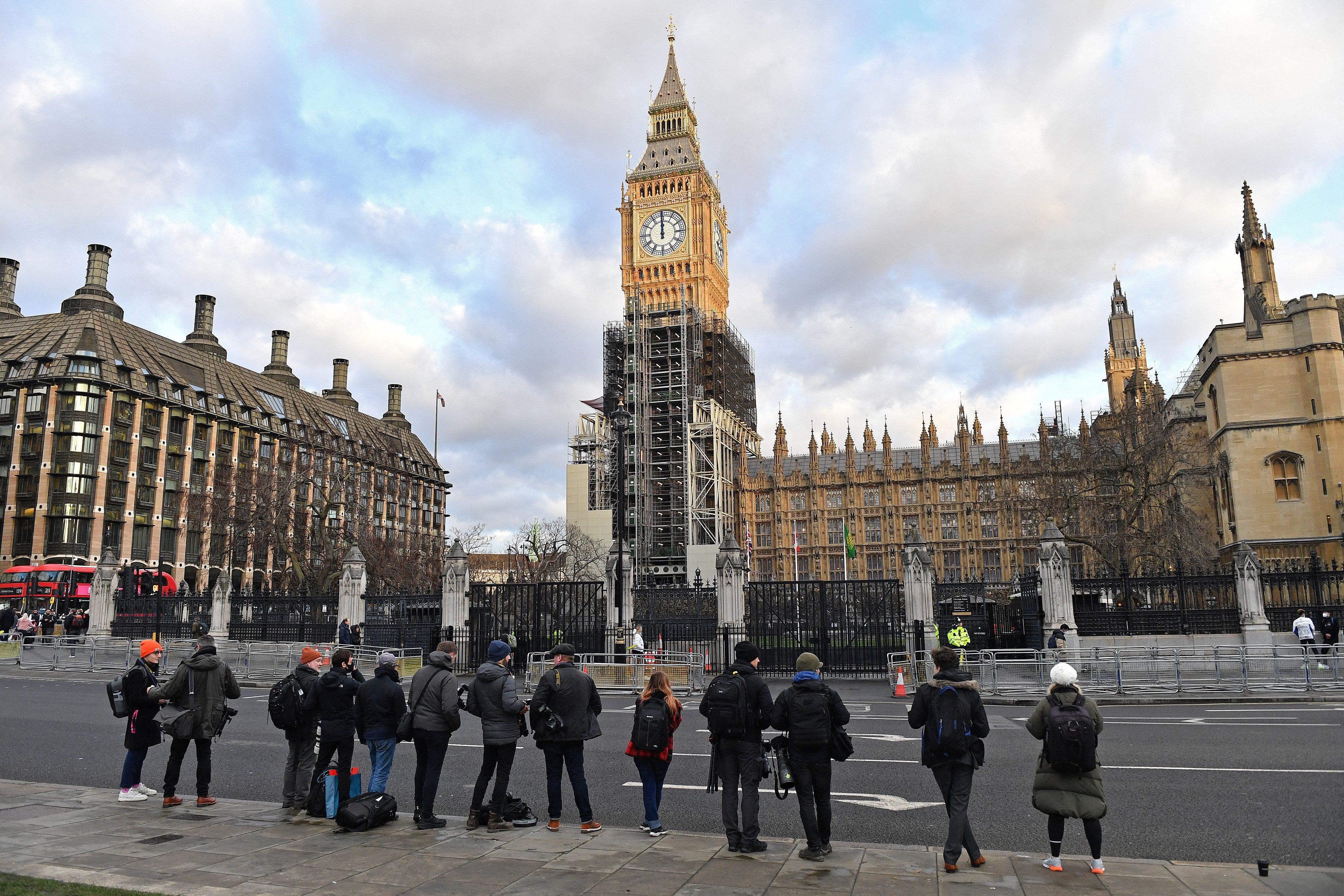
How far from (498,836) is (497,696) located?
1.21 metres

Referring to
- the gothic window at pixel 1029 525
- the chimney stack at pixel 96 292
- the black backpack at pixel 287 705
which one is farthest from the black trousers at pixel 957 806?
the chimney stack at pixel 96 292

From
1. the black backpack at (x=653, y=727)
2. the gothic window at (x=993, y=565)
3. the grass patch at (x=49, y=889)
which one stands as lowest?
the grass patch at (x=49, y=889)

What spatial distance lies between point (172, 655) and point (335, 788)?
80.0 ft

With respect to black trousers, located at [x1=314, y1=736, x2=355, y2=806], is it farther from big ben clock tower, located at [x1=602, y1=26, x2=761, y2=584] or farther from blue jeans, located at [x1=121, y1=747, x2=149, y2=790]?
big ben clock tower, located at [x1=602, y1=26, x2=761, y2=584]

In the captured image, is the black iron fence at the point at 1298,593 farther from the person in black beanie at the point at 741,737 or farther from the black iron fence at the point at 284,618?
the black iron fence at the point at 284,618

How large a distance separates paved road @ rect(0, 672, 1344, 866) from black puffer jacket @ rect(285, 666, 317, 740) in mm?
1607

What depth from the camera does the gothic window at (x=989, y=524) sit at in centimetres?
8044

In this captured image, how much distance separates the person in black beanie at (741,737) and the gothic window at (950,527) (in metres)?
78.0

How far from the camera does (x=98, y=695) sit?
20.2 m

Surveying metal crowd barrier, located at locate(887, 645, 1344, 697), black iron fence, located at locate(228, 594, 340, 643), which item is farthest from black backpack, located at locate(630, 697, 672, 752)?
black iron fence, located at locate(228, 594, 340, 643)

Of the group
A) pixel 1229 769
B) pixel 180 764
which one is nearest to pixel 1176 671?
pixel 1229 769

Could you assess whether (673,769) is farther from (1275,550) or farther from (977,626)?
(1275,550)

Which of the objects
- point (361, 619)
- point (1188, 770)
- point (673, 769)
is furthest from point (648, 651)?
point (1188, 770)

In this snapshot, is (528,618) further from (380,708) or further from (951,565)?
(951,565)
